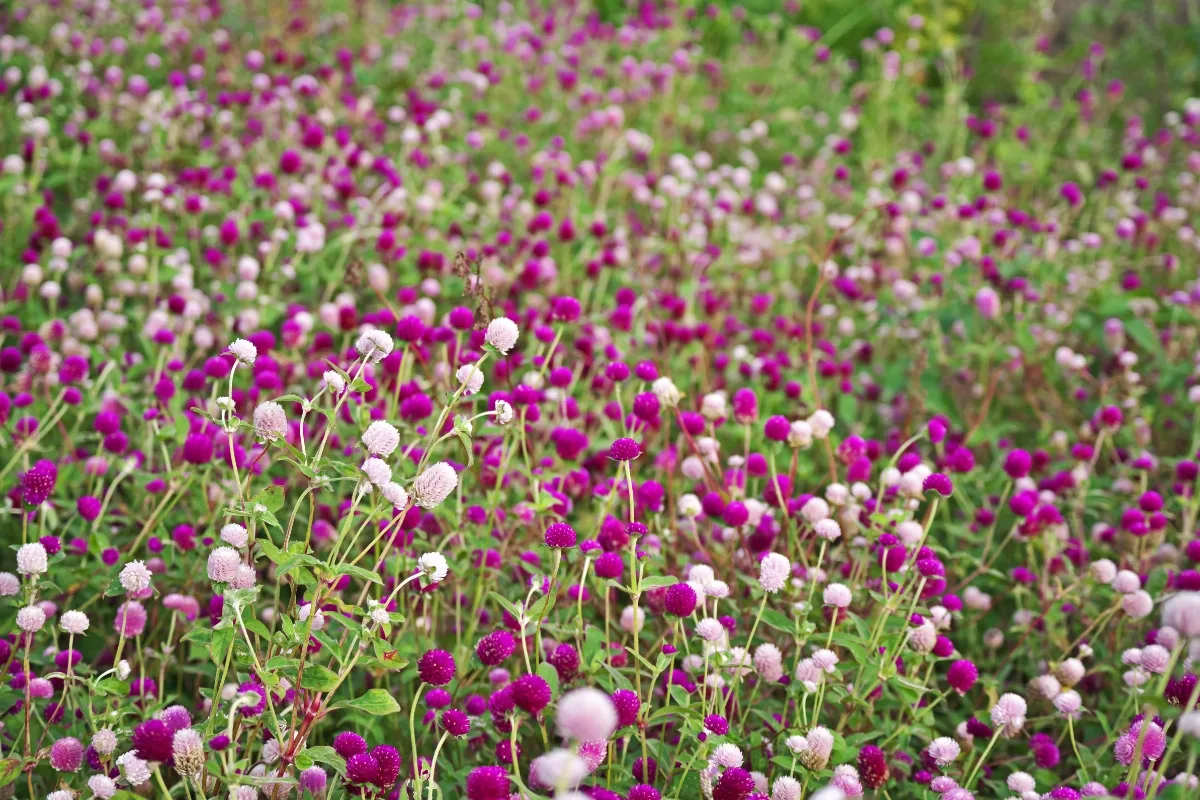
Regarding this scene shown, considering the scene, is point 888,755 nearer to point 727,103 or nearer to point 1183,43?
point 727,103

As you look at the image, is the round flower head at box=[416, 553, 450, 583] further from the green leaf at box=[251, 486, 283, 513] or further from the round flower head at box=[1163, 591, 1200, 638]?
the round flower head at box=[1163, 591, 1200, 638]

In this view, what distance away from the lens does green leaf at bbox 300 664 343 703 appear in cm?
166

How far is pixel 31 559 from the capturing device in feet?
5.78

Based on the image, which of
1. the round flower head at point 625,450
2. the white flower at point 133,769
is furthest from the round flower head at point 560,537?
the white flower at point 133,769

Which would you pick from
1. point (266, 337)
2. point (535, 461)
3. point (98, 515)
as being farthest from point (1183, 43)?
point (98, 515)

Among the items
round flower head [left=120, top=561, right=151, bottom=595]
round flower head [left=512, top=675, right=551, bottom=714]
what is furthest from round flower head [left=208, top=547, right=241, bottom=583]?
round flower head [left=512, top=675, right=551, bottom=714]

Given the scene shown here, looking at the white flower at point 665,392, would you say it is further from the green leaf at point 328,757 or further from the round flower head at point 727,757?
the green leaf at point 328,757

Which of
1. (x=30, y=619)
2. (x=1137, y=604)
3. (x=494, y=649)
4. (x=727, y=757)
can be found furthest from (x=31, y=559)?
(x=1137, y=604)

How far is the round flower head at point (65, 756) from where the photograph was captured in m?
1.81

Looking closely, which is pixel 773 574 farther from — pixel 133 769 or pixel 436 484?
pixel 133 769

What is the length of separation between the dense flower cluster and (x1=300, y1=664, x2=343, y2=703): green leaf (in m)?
0.04

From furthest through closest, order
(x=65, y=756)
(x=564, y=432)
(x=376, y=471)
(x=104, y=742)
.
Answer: (x=564, y=432), (x=65, y=756), (x=104, y=742), (x=376, y=471)

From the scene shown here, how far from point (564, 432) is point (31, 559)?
1.08 m

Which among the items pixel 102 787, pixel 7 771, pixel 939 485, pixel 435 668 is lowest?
pixel 7 771
